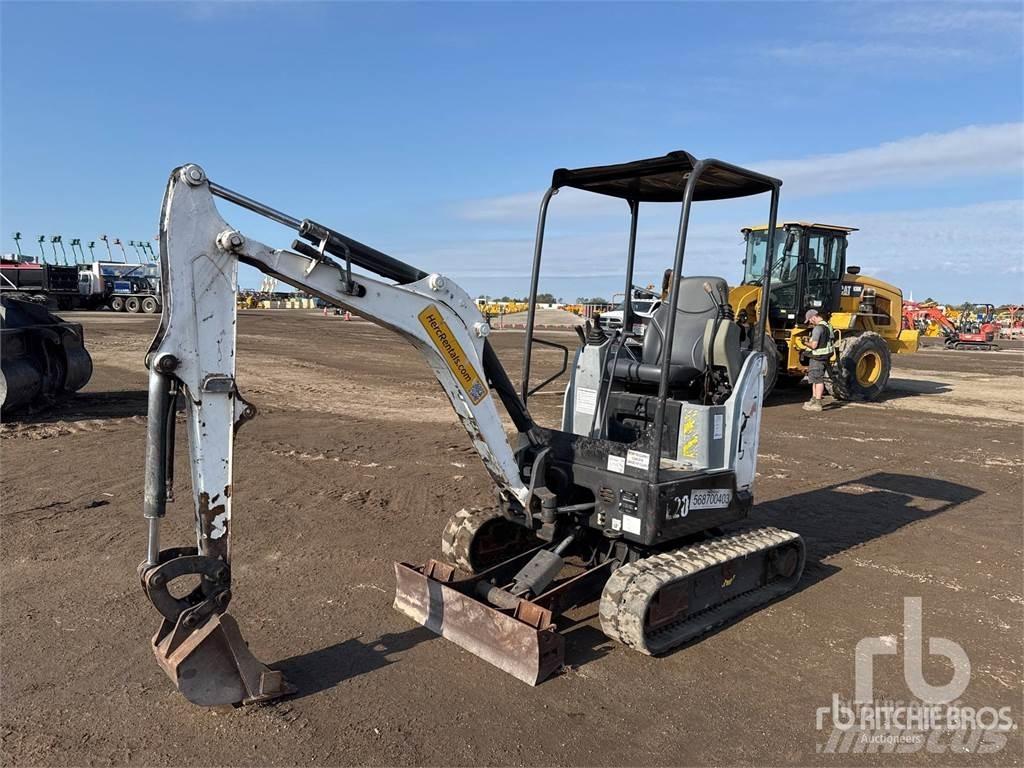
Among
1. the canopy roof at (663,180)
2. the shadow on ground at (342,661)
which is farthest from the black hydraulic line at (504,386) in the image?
the canopy roof at (663,180)

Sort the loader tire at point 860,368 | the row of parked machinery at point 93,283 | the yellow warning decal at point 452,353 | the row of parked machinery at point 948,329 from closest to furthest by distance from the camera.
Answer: the yellow warning decal at point 452,353 → the loader tire at point 860,368 → the row of parked machinery at point 948,329 → the row of parked machinery at point 93,283

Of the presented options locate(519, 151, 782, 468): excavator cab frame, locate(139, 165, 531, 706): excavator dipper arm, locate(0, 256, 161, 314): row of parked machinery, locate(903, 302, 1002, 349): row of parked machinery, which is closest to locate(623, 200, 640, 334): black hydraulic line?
locate(519, 151, 782, 468): excavator cab frame

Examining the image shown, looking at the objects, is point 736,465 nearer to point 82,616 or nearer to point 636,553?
point 636,553

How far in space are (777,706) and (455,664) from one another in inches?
66.5

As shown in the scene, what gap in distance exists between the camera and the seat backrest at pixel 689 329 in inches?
218

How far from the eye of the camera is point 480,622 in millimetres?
4188

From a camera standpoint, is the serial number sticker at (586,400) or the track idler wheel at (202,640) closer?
the track idler wheel at (202,640)

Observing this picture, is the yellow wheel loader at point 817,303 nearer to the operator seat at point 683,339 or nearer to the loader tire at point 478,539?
the operator seat at point 683,339

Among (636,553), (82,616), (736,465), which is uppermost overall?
(736,465)

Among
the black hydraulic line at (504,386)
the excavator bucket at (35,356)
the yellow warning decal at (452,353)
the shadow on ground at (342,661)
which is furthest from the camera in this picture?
the excavator bucket at (35,356)

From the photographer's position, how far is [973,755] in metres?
3.44

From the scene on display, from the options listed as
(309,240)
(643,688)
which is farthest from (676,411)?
(309,240)

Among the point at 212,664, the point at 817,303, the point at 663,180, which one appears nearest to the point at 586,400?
the point at 663,180

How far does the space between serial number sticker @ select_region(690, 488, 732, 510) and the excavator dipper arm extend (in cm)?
227
